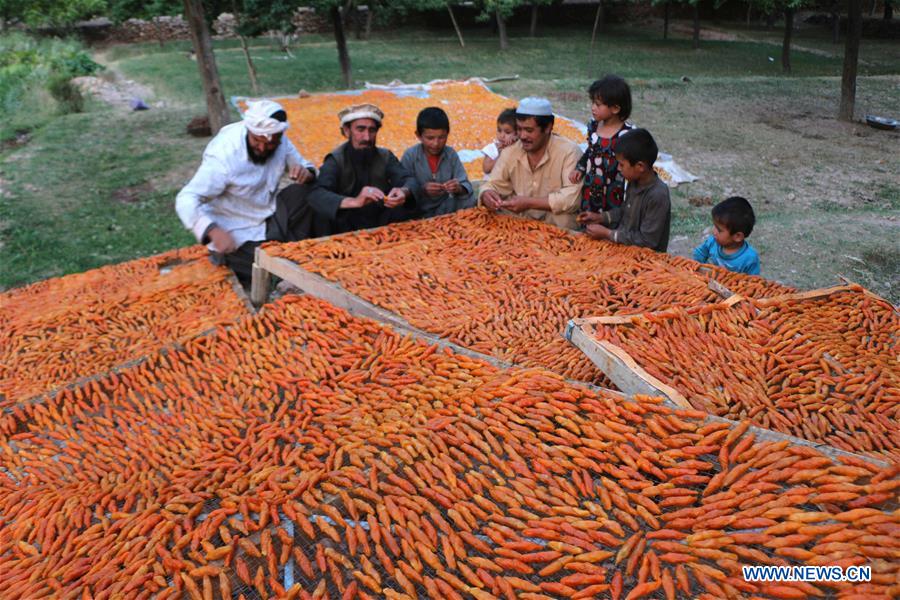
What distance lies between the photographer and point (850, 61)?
505 inches

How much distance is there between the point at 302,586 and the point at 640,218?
350cm

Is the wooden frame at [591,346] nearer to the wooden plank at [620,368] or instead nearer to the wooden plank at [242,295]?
the wooden plank at [620,368]

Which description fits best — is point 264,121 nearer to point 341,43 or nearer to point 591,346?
point 591,346

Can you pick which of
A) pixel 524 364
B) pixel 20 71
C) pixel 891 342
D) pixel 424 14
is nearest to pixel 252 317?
pixel 524 364

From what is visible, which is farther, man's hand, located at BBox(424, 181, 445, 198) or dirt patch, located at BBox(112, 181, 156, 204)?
dirt patch, located at BBox(112, 181, 156, 204)

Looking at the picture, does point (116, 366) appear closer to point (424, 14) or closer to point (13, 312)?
point (13, 312)

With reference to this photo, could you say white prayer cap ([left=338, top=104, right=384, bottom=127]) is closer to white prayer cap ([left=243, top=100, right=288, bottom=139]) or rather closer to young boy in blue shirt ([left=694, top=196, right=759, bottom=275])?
white prayer cap ([left=243, top=100, right=288, bottom=139])

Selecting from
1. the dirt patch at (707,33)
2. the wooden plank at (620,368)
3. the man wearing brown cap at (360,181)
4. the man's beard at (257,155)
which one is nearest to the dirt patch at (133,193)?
the man's beard at (257,155)

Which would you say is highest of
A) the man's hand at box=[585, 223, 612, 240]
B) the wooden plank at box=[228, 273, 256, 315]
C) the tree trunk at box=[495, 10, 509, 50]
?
the tree trunk at box=[495, 10, 509, 50]

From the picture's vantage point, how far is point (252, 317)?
390 cm

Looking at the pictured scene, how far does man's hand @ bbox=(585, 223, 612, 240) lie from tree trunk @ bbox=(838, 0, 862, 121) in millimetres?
11784

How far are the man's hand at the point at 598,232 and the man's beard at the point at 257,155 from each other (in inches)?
122

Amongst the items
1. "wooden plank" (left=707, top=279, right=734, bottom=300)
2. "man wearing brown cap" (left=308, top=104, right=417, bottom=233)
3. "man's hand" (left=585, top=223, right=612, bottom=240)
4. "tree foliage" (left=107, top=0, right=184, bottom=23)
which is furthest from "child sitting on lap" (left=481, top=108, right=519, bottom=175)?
"tree foliage" (left=107, top=0, right=184, bottom=23)

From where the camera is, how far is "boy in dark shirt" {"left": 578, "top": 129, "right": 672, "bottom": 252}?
4168 millimetres
